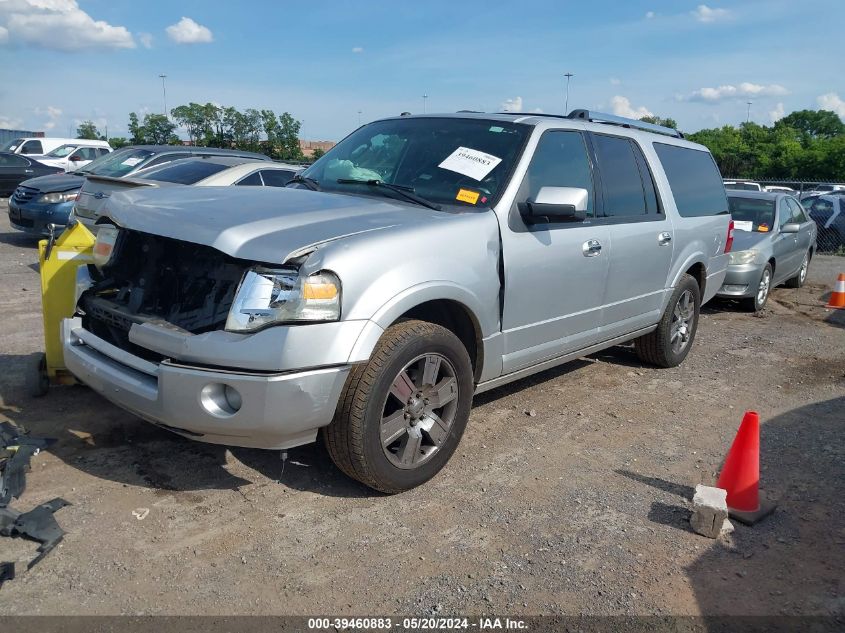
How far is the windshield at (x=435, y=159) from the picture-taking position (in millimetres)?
4172

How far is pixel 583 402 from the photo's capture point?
210 inches

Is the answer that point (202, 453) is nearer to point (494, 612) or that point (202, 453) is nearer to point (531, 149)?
point (494, 612)

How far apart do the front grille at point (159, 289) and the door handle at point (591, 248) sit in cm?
230

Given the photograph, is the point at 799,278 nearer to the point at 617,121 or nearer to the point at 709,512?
the point at 617,121

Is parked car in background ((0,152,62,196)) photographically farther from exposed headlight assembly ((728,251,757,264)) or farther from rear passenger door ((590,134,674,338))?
rear passenger door ((590,134,674,338))

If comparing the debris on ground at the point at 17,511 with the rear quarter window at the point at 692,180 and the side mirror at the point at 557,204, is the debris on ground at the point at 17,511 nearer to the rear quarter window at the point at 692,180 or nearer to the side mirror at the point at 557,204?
the side mirror at the point at 557,204

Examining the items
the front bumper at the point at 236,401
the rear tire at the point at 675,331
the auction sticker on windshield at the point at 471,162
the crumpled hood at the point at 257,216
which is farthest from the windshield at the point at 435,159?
the rear tire at the point at 675,331

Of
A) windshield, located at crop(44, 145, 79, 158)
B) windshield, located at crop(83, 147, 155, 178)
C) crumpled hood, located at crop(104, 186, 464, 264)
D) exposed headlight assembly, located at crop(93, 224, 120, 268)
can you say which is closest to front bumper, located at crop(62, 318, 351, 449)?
crumpled hood, located at crop(104, 186, 464, 264)

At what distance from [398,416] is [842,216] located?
18.1 meters

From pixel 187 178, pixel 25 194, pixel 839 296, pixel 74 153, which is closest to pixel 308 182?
pixel 187 178

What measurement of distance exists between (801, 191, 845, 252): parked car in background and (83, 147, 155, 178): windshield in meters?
15.7

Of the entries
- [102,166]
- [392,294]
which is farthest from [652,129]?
[102,166]

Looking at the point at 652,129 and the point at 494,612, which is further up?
the point at 652,129

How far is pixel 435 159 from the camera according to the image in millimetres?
4391
